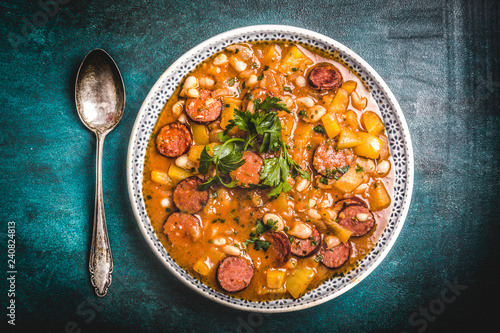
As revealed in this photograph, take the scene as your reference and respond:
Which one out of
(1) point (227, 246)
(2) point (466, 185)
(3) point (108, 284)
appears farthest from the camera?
(2) point (466, 185)

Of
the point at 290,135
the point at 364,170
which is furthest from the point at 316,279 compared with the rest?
the point at 290,135

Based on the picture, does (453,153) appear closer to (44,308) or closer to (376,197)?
(376,197)

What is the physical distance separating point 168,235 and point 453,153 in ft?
10.0

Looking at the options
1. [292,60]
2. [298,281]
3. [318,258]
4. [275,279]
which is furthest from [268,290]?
[292,60]

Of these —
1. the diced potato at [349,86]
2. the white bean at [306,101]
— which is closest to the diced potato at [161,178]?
the white bean at [306,101]

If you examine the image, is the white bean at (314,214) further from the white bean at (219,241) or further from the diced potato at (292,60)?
the diced potato at (292,60)

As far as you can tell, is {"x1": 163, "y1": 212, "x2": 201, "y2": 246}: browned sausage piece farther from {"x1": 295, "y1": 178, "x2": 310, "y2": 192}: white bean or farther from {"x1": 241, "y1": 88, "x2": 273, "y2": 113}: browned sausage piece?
{"x1": 241, "y1": 88, "x2": 273, "y2": 113}: browned sausage piece

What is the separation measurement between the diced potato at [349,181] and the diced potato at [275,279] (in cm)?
98

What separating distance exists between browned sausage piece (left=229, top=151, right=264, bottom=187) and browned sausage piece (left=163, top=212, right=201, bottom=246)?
56 centimetres

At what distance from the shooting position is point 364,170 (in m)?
3.15

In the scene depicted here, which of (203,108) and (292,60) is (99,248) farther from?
(292,60)

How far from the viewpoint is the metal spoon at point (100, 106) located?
10.6ft

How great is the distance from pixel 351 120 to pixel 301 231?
1142 millimetres

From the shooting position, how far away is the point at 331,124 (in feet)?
9.98
